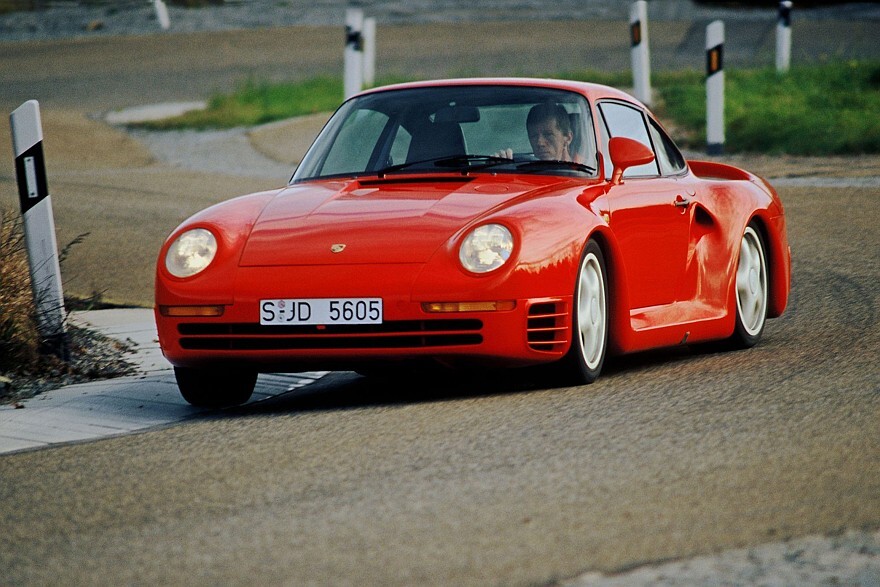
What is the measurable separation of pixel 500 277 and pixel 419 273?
0.96 feet

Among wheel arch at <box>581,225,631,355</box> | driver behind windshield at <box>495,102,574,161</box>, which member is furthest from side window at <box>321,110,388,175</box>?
wheel arch at <box>581,225,631,355</box>

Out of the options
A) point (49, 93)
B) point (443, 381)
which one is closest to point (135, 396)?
point (443, 381)

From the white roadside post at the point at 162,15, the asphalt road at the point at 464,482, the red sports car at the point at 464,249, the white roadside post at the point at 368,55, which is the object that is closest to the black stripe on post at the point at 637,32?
the white roadside post at the point at 368,55

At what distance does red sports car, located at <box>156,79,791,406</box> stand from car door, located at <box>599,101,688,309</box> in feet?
0.03

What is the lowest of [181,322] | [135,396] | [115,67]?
[115,67]

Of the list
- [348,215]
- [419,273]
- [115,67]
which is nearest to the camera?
[419,273]

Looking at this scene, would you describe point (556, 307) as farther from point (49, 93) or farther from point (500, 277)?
point (49, 93)

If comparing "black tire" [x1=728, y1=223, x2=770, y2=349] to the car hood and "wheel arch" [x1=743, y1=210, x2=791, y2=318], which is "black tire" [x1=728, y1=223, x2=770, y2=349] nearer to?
"wheel arch" [x1=743, y1=210, x2=791, y2=318]

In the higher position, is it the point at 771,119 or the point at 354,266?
the point at 354,266

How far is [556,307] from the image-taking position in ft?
19.4

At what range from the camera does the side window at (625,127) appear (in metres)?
Result: 7.09

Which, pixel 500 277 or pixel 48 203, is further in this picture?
pixel 48 203

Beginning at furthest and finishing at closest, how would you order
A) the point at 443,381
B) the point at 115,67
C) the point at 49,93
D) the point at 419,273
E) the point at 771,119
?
the point at 115,67
the point at 49,93
the point at 771,119
the point at 443,381
the point at 419,273

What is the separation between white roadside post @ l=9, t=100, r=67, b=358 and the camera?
7.25 metres
